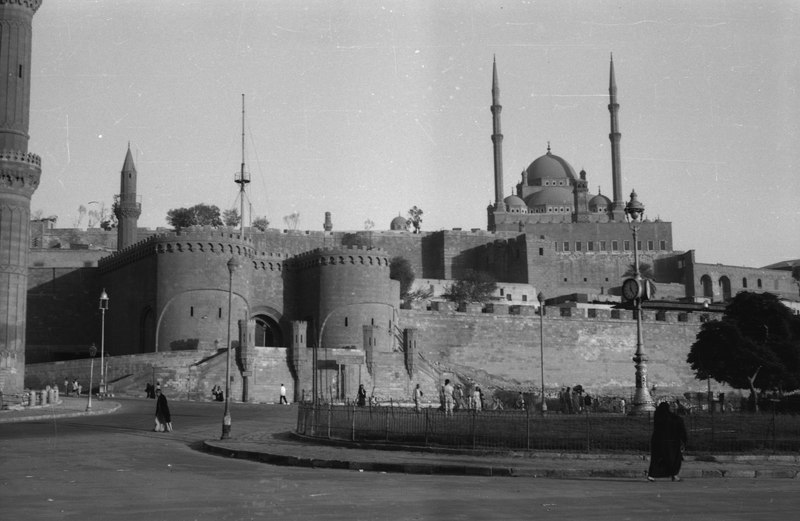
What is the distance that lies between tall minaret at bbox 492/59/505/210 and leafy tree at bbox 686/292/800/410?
5496 centimetres

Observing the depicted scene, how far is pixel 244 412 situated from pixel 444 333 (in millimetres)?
33566

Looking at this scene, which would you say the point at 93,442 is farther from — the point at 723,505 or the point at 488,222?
the point at 488,222

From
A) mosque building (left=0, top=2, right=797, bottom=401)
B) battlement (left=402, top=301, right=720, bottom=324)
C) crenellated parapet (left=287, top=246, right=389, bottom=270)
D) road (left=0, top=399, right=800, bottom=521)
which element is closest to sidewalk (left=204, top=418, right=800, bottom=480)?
road (left=0, top=399, right=800, bottom=521)

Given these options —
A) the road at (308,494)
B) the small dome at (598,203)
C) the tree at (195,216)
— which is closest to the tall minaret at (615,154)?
the small dome at (598,203)

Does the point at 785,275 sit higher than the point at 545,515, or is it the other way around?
the point at 785,275

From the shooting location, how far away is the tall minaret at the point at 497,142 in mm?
100000

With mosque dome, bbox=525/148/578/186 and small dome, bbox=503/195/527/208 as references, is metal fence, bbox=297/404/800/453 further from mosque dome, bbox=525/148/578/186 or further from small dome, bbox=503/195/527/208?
mosque dome, bbox=525/148/578/186

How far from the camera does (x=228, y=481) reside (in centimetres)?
1416

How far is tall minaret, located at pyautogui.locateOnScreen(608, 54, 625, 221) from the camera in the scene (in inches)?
3969

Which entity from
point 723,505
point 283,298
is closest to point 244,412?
point 723,505

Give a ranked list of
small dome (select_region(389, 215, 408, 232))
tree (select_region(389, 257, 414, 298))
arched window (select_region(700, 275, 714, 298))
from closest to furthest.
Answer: tree (select_region(389, 257, 414, 298))
arched window (select_region(700, 275, 714, 298))
small dome (select_region(389, 215, 408, 232))

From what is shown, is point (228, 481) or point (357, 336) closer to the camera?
point (228, 481)

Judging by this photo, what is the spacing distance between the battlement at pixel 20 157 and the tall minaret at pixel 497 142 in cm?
6121

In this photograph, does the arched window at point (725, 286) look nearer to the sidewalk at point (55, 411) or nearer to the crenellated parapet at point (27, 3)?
the crenellated parapet at point (27, 3)
